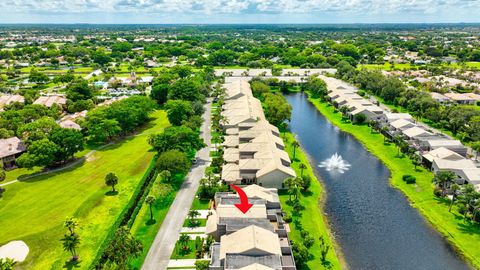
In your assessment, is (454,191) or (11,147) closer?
(454,191)

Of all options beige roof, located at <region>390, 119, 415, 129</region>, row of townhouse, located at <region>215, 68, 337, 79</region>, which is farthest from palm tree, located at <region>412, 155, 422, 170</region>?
row of townhouse, located at <region>215, 68, 337, 79</region>

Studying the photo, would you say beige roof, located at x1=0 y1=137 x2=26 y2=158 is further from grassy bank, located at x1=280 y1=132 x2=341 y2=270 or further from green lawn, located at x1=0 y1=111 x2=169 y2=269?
grassy bank, located at x1=280 y1=132 x2=341 y2=270

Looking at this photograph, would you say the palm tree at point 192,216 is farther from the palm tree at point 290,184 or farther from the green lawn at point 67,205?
the palm tree at point 290,184

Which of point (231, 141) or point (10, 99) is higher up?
point (10, 99)

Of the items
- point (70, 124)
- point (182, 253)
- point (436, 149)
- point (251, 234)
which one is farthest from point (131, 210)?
point (436, 149)

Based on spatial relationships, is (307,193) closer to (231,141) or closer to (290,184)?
(290,184)

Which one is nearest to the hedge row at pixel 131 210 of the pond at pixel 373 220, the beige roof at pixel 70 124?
the beige roof at pixel 70 124
